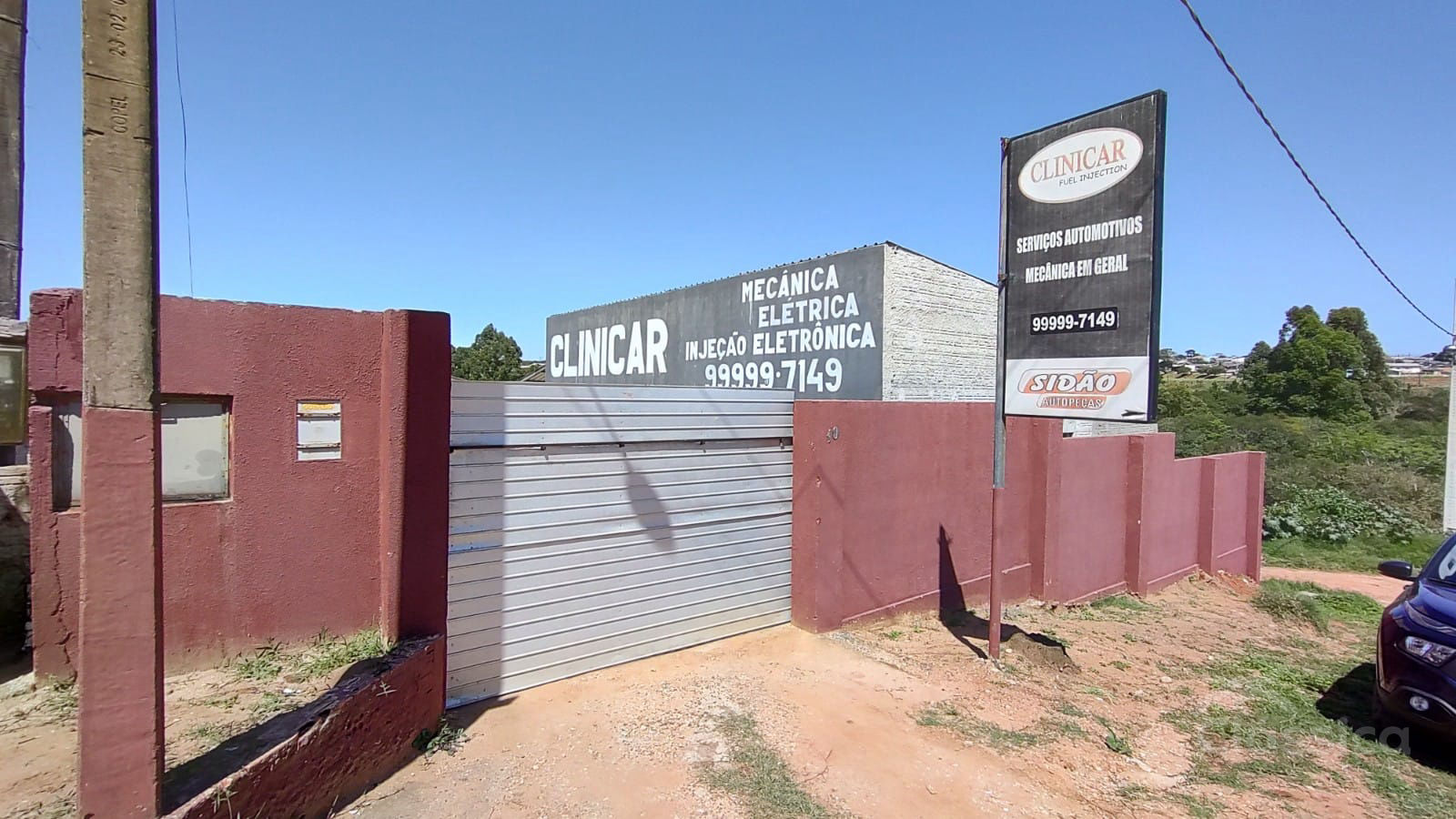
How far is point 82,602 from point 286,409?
5.81 feet

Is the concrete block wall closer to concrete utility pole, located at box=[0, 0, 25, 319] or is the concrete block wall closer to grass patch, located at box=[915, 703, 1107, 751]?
grass patch, located at box=[915, 703, 1107, 751]

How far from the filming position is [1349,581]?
13469 mm

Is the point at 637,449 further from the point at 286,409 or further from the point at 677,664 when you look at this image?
the point at 286,409

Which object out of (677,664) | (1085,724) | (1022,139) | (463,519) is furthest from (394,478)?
(1022,139)

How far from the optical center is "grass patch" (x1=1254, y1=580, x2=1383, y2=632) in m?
9.80

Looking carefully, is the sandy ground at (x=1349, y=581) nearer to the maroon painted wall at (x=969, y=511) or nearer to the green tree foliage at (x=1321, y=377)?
the maroon painted wall at (x=969, y=511)

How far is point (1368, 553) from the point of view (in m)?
15.6

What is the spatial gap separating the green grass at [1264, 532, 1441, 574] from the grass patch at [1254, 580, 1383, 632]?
347 cm

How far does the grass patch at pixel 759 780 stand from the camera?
4031 millimetres

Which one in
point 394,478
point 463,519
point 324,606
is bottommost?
point 324,606

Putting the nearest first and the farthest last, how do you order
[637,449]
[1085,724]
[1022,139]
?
[1085,724] < [637,449] < [1022,139]

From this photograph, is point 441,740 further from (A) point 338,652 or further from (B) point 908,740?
(B) point 908,740

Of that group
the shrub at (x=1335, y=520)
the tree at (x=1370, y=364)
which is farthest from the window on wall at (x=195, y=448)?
the tree at (x=1370, y=364)

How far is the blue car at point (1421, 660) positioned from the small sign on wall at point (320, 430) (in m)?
7.30
